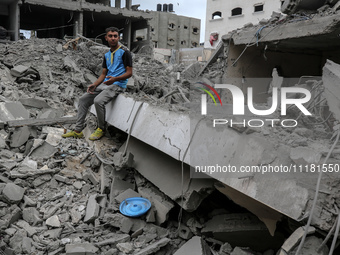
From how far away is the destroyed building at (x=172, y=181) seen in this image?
2.29 m

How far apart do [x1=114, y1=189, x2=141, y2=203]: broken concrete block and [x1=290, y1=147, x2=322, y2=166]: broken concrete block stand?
241 centimetres

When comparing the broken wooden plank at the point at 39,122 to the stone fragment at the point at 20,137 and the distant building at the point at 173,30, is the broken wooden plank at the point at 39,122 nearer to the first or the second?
the stone fragment at the point at 20,137

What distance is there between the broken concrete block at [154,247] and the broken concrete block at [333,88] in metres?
2.32

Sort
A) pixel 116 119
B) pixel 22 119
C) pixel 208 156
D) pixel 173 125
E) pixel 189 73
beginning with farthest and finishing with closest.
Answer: pixel 189 73 → pixel 22 119 → pixel 116 119 → pixel 173 125 → pixel 208 156

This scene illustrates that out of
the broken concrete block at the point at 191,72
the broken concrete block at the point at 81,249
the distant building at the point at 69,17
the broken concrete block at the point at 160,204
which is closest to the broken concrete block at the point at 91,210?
the broken concrete block at the point at 81,249

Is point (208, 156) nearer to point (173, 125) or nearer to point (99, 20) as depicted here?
point (173, 125)

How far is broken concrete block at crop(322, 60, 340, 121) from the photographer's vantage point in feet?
10.3

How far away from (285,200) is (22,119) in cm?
488

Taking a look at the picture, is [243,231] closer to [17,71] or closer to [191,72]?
[17,71]

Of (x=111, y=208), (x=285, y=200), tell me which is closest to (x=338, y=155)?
(x=285, y=200)

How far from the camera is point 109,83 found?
16.2ft

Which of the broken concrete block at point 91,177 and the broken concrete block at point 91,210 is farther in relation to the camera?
the broken concrete block at point 91,177

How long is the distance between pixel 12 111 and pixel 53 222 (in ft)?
9.29

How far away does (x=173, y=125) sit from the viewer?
360 centimetres
